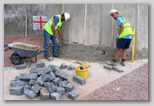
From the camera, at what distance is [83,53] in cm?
653

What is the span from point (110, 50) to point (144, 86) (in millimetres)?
1563

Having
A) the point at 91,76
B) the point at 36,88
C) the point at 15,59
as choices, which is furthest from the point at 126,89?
the point at 15,59

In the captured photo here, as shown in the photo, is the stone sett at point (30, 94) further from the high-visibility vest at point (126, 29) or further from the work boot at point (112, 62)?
the high-visibility vest at point (126, 29)

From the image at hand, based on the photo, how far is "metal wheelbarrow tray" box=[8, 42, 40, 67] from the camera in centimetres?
607

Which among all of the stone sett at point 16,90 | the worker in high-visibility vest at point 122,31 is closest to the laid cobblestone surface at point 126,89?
the worker in high-visibility vest at point 122,31

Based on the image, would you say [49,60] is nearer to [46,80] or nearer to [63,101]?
[46,80]

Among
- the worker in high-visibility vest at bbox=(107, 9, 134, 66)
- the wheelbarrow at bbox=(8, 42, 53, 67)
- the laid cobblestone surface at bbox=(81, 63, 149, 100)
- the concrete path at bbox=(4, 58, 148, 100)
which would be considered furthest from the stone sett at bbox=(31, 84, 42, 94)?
the worker in high-visibility vest at bbox=(107, 9, 134, 66)

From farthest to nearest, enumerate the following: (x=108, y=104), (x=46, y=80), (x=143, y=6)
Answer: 1. (x=143, y=6)
2. (x=46, y=80)
3. (x=108, y=104)

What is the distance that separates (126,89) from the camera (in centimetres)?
515

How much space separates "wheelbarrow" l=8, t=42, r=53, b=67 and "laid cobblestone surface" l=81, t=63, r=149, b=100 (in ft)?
6.74

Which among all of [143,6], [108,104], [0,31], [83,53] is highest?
[143,6]

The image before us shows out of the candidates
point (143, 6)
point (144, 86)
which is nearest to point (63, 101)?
point (144, 86)

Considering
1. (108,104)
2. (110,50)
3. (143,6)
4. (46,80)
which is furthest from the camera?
(110,50)

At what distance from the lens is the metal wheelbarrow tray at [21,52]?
19.9ft
